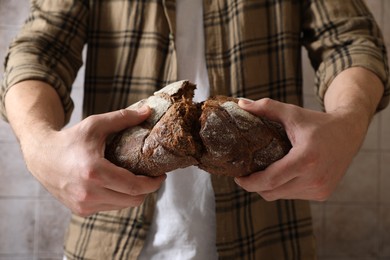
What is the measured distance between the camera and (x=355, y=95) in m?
0.79

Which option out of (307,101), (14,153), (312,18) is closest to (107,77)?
(312,18)

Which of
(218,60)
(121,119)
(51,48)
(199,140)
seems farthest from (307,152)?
(51,48)

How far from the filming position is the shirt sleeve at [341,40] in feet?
2.91

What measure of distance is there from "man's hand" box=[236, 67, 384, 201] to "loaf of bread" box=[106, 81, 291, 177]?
0.05ft

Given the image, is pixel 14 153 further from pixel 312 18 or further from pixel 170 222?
pixel 312 18

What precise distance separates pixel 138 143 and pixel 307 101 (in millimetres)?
1172

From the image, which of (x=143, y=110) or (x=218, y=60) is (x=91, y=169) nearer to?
(x=143, y=110)

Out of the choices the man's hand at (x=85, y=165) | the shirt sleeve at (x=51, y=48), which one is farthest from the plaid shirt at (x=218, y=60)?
the man's hand at (x=85, y=165)

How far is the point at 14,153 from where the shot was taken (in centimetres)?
162

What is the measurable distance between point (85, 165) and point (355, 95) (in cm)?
46

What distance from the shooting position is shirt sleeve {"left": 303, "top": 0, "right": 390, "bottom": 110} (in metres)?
0.89

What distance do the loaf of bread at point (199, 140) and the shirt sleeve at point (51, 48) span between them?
0.98 feet

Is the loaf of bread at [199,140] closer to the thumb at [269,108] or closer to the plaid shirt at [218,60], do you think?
the thumb at [269,108]

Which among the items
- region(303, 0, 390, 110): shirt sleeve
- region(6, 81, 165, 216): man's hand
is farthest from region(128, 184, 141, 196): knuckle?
region(303, 0, 390, 110): shirt sleeve
